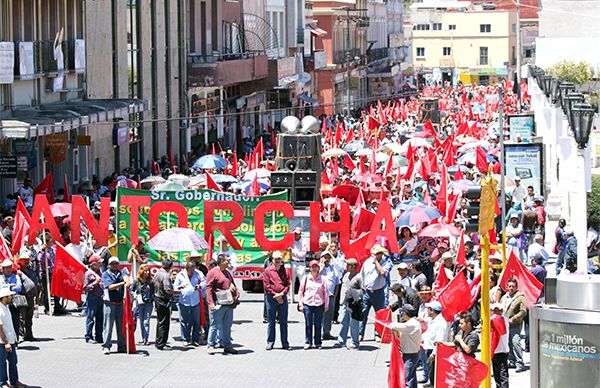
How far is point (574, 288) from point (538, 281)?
7.55 metres

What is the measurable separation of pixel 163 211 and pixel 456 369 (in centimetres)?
878

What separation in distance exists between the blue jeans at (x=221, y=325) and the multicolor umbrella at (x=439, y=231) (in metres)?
5.39

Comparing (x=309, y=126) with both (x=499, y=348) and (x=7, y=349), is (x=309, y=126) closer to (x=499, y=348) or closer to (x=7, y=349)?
(x=499, y=348)

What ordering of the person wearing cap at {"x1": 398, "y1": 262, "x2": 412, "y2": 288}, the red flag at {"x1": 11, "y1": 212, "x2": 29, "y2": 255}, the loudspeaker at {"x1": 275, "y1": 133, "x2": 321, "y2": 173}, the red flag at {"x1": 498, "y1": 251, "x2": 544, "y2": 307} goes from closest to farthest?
the red flag at {"x1": 498, "y1": 251, "x2": 544, "y2": 307}
the person wearing cap at {"x1": 398, "y1": 262, "x2": 412, "y2": 288}
the red flag at {"x1": 11, "y1": 212, "x2": 29, "y2": 255}
the loudspeaker at {"x1": 275, "y1": 133, "x2": 321, "y2": 173}

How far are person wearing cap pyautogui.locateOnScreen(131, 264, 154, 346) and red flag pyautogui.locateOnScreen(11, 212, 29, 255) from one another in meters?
3.18

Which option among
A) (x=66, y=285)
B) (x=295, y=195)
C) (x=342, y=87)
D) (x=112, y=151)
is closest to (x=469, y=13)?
(x=342, y=87)

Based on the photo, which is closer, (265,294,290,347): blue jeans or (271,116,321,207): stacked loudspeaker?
(265,294,290,347): blue jeans

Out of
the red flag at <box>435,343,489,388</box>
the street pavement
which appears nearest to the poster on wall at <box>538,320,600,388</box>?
the red flag at <box>435,343,489,388</box>

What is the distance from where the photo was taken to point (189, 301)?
19656 mm

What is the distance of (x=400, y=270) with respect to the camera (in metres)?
19.0

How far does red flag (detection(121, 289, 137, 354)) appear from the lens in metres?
19.0

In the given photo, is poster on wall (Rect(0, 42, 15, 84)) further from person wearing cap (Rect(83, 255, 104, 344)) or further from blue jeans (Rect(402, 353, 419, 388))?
blue jeans (Rect(402, 353, 419, 388))

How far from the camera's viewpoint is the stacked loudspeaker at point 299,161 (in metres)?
30.5

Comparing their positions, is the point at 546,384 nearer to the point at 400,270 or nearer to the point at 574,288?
the point at 574,288
